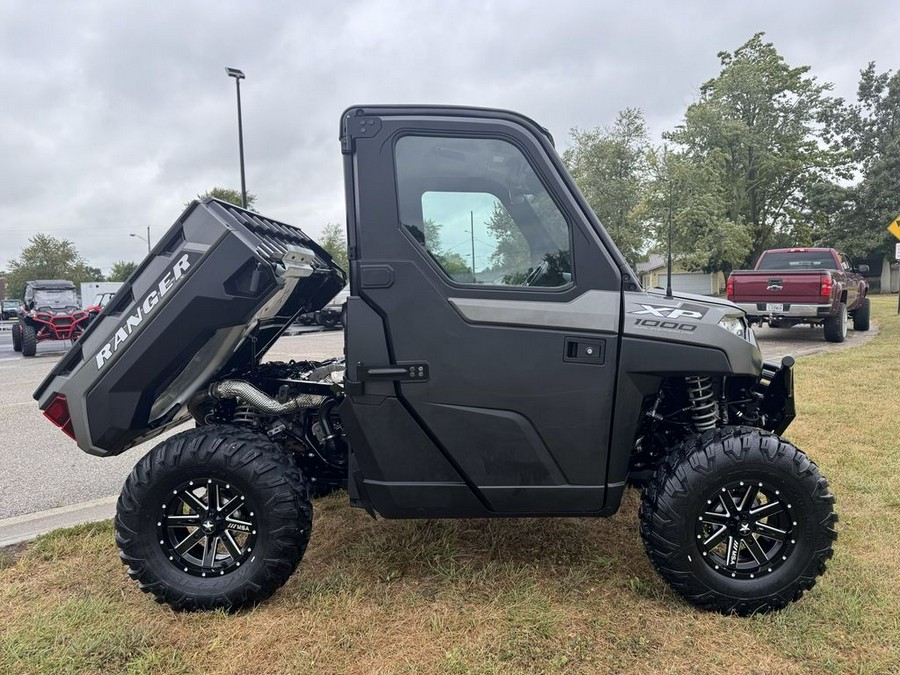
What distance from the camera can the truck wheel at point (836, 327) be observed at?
39.8 feet

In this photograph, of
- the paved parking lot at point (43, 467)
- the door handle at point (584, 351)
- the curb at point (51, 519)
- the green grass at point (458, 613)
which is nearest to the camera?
the green grass at point (458, 613)

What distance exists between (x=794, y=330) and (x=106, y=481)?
1638 centimetres

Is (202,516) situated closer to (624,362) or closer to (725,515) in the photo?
(624,362)

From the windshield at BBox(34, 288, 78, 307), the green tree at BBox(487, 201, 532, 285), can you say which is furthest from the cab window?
the windshield at BBox(34, 288, 78, 307)

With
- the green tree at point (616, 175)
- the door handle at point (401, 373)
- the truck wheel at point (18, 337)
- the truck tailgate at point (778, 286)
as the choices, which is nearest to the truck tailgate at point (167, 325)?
the door handle at point (401, 373)

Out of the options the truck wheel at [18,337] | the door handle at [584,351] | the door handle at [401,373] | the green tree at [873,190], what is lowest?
the truck wheel at [18,337]

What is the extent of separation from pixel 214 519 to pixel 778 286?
12.2m

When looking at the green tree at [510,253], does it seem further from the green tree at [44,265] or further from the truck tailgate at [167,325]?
the green tree at [44,265]

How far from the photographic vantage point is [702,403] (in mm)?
2914

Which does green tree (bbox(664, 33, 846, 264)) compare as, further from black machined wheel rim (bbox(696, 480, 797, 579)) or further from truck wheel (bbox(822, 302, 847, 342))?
black machined wheel rim (bbox(696, 480, 797, 579))

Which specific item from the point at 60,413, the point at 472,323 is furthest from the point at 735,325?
the point at 60,413

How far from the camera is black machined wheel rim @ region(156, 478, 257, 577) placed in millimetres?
2766

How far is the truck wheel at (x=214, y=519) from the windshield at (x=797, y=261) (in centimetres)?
1329

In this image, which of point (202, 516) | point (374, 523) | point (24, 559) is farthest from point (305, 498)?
point (24, 559)
